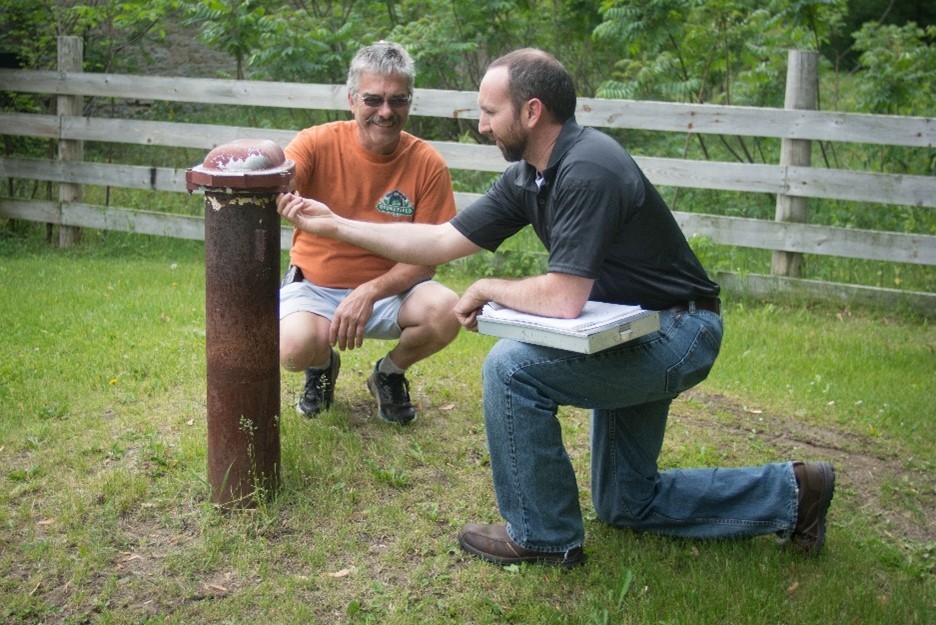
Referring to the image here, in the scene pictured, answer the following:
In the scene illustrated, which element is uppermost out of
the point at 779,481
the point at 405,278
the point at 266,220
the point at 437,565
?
the point at 266,220

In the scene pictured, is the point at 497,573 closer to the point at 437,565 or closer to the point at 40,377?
the point at 437,565

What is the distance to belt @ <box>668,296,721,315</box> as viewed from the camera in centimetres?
379

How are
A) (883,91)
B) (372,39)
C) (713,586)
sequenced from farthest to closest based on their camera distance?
(372,39) → (883,91) → (713,586)

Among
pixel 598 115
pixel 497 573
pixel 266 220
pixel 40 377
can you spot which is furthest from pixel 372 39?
pixel 497 573

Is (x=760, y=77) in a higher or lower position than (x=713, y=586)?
higher

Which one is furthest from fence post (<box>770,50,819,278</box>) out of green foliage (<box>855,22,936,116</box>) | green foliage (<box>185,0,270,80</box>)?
green foliage (<box>185,0,270,80</box>)

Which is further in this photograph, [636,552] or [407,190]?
[407,190]

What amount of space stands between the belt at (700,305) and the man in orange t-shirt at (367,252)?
1.39m

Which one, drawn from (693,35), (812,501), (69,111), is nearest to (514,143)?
(812,501)

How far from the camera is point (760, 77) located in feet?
34.7

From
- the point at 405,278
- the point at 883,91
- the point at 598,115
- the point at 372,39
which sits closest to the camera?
the point at 405,278

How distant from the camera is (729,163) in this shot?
801cm

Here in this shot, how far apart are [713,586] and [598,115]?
5.27 metres

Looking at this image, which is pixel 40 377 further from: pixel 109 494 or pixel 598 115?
pixel 598 115
